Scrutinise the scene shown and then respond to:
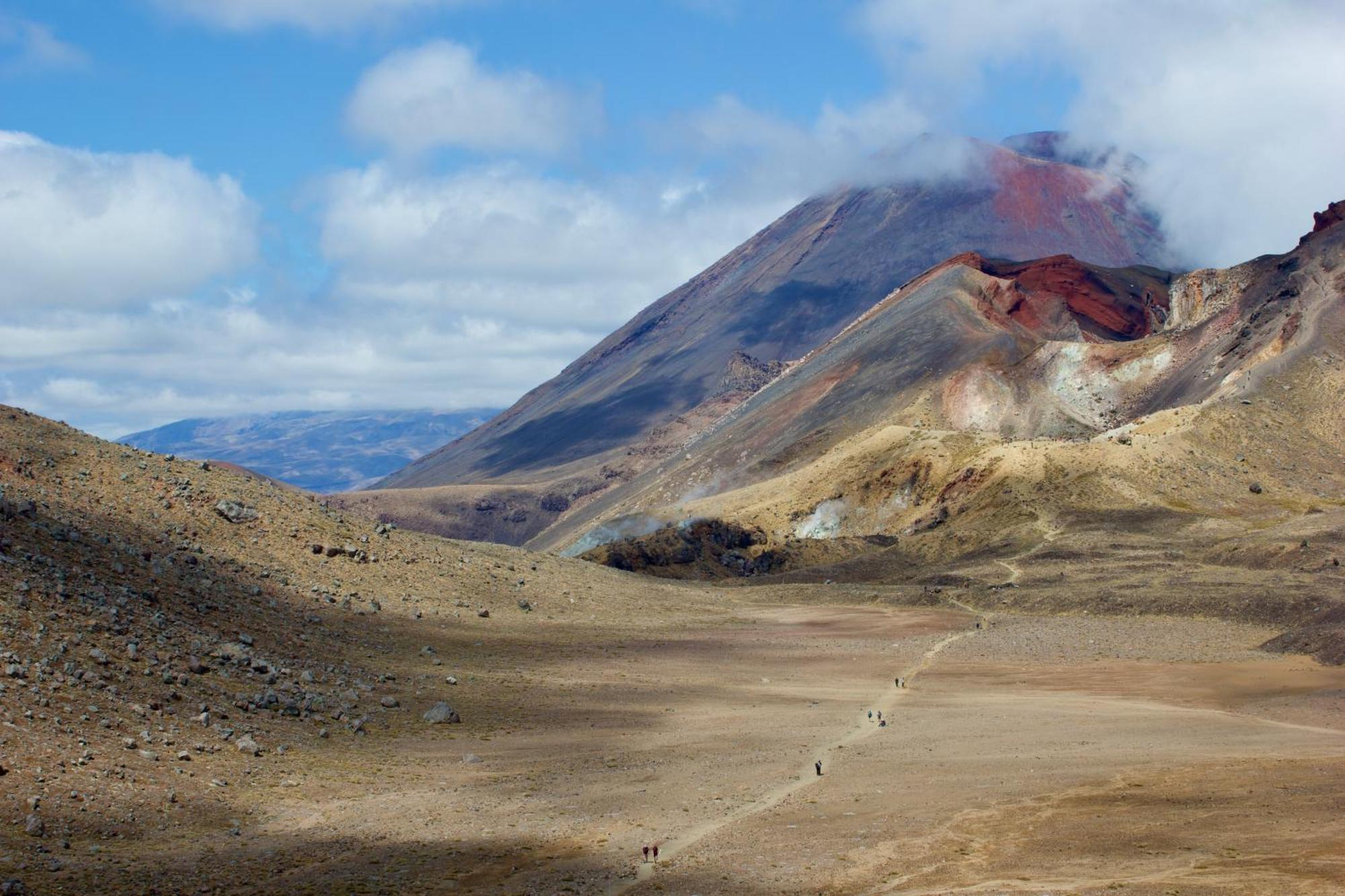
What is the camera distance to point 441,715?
1391 inches

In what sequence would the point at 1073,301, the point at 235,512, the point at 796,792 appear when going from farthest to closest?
the point at 1073,301
the point at 235,512
the point at 796,792

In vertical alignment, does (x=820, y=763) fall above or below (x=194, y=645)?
below

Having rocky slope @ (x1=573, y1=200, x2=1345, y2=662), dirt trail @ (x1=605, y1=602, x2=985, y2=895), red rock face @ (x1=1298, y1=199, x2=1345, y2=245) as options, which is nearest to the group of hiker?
dirt trail @ (x1=605, y1=602, x2=985, y2=895)

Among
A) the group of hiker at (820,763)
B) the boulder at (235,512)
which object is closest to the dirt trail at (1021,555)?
the group of hiker at (820,763)

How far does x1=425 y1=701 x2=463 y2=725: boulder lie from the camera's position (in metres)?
35.2

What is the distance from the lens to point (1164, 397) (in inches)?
4884

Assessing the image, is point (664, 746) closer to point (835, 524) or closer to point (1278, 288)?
point (835, 524)

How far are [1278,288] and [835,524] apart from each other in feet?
172

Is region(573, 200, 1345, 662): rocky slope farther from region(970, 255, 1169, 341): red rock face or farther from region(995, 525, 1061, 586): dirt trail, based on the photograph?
region(970, 255, 1169, 341): red rock face

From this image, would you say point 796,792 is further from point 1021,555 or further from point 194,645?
point 1021,555

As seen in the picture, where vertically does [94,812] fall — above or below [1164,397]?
below

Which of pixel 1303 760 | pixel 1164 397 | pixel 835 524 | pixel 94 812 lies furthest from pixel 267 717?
pixel 1164 397

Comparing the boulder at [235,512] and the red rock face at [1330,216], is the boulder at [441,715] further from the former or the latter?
the red rock face at [1330,216]

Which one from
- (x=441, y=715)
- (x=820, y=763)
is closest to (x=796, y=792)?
(x=820, y=763)
